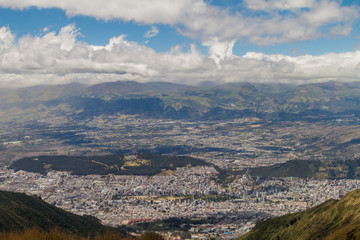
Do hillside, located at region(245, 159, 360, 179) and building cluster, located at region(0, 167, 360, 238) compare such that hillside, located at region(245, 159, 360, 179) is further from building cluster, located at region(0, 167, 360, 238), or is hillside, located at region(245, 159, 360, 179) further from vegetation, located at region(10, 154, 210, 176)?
vegetation, located at region(10, 154, 210, 176)

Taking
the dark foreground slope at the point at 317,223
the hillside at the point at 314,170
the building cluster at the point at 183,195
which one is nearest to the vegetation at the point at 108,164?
the building cluster at the point at 183,195

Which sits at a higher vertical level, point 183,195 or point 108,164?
point 108,164

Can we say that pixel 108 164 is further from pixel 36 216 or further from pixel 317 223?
pixel 317 223

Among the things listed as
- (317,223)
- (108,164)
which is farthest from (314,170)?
(317,223)

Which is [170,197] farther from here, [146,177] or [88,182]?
[88,182]

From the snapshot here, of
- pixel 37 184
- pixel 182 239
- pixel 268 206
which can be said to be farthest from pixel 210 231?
pixel 37 184

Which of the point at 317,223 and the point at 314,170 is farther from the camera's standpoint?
the point at 314,170

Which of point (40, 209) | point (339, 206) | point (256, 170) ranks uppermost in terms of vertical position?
point (339, 206)
